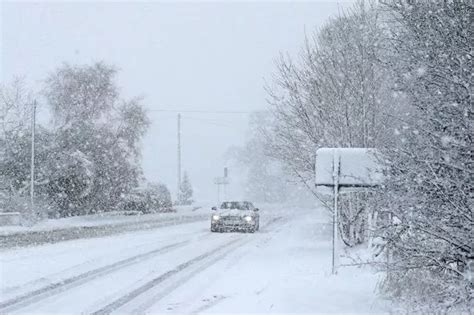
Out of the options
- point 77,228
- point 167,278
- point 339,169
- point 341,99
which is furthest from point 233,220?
point 339,169

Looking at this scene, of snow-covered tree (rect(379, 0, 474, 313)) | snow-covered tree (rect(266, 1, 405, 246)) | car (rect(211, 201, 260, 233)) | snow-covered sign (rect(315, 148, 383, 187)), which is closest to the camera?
snow-covered tree (rect(379, 0, 474, 313))

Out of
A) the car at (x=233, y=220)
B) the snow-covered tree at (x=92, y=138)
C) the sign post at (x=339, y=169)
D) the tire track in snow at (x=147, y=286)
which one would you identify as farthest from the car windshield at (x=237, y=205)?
the sign post at (x=339, y=169)

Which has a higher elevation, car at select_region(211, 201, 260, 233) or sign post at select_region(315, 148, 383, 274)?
sign post at select_region(315, 148, 383, 274)

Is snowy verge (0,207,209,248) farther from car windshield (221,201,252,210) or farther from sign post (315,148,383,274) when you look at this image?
sign post (315,148,383,274)

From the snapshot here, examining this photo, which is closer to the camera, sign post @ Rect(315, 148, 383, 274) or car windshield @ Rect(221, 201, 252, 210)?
sign post @ Rect(315, 148, 383, 274)

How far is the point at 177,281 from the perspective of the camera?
1191 centimetres

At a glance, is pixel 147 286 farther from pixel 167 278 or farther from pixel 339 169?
pixel 339 169

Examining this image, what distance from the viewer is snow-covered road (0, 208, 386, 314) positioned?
8883 millimetres

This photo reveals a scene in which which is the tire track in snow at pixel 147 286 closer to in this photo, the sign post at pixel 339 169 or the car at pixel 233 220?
the sign post at pixel 339 169

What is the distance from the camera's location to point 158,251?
17969mm

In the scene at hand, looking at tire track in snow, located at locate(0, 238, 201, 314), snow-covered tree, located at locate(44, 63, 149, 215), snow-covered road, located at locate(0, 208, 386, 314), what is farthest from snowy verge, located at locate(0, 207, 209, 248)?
tire track in snow, located at locate(0, 238, 201, 314)

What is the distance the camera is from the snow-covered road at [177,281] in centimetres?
888

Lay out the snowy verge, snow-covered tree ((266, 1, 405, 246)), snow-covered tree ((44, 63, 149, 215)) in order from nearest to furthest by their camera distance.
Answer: snow-covered tree ((266, 1, 405, 246)) < the snowy verge < snow-covered tree ((44, 63, 149, 215))

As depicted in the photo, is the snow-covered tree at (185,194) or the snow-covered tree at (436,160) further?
the snow-covered tree at (185,194)
